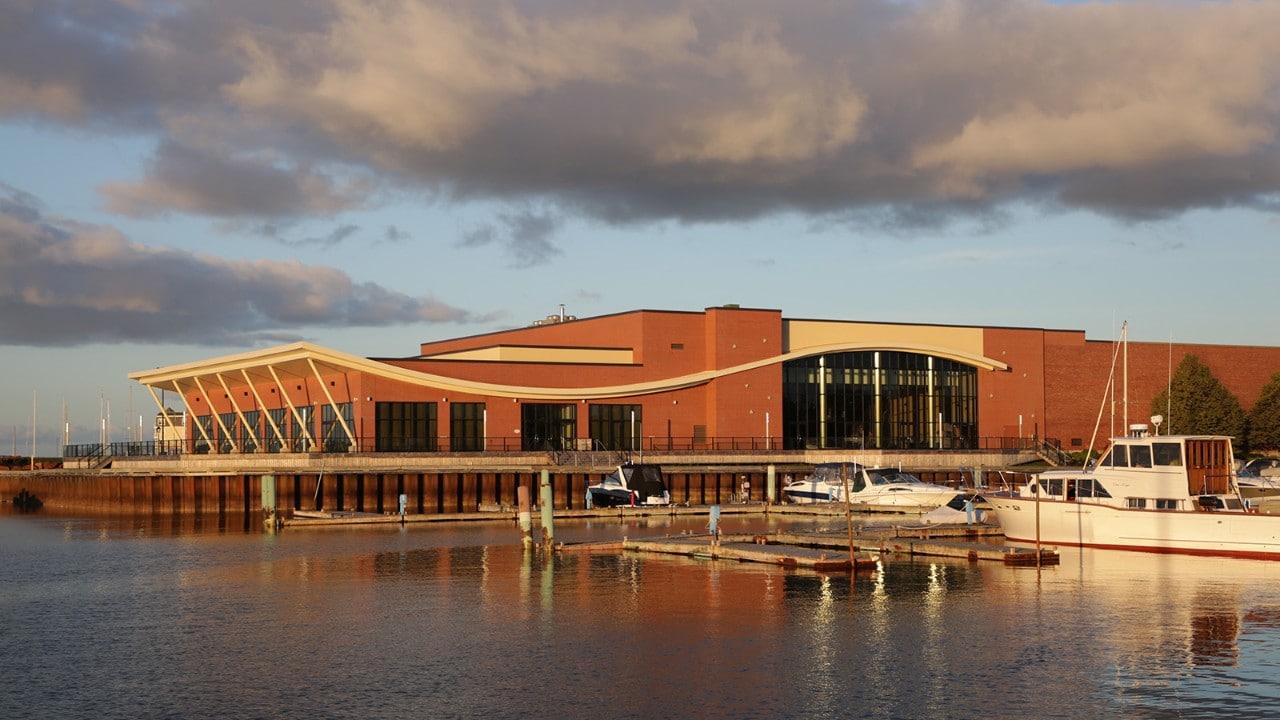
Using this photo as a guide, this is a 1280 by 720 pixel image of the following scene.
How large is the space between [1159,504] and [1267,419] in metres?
56.7

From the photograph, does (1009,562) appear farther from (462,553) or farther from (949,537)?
(462,553)

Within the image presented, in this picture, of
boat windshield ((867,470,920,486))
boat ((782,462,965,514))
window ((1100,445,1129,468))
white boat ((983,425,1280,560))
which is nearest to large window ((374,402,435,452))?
boat ((782,462,965,514))

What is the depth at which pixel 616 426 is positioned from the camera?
87.0 m

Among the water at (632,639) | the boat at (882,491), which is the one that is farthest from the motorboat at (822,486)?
the water at (632,639)

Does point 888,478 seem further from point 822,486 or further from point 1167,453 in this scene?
point 1167,453

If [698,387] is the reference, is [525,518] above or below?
below

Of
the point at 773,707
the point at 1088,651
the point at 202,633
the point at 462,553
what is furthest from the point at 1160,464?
the point at 202,633

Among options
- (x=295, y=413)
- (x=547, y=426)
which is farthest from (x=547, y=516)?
(x=295, y=413)

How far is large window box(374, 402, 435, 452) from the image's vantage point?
81.3 meters

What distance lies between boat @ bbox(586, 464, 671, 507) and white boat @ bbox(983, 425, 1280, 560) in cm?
2491

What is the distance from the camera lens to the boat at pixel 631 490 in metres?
70.6

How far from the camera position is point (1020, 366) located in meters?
97.8

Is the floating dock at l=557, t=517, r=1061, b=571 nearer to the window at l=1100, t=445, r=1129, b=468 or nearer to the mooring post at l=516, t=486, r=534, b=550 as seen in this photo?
A: the mooring post at l=516, t=486, r=534, b=550

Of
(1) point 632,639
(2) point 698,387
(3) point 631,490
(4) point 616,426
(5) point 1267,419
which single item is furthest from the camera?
(5) point 1267,419
